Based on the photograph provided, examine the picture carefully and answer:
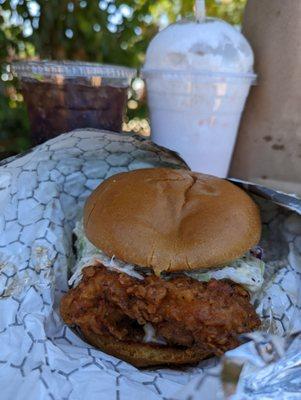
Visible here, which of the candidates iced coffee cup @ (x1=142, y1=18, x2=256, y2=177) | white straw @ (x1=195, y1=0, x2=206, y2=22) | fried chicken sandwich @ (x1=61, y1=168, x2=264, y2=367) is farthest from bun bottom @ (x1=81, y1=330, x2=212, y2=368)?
white straw @ (x1=195, y1=0, x2=206, y2=22)

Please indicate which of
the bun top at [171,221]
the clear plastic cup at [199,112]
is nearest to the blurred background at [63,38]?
the clear plastic cup at [199,112]

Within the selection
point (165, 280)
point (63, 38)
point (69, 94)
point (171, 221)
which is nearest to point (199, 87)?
point (69, 94)

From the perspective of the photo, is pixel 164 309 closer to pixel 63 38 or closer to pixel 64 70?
pixel 64 70

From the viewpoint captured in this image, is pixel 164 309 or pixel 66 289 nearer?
pixel 164 309

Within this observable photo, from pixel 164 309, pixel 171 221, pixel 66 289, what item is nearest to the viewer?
pixel 164 309

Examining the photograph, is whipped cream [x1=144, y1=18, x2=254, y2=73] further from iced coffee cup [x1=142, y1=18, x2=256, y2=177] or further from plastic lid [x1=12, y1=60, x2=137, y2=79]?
plastic lid [x1=12, y1=60, x2=137, y2=79]

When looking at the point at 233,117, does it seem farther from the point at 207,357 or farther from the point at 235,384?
the point at 235,384

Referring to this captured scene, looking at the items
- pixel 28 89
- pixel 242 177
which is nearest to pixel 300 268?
pixel 242 177
